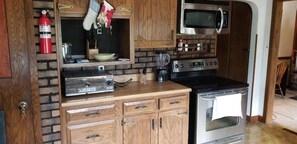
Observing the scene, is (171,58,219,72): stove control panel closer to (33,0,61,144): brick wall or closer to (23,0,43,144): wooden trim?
(33,0,61,144): brick wall

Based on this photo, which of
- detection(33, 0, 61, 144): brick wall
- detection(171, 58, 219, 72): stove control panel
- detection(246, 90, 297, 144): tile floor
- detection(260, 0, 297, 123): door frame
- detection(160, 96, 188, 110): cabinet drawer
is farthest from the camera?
detection(260, 0, 297, 123): door frame

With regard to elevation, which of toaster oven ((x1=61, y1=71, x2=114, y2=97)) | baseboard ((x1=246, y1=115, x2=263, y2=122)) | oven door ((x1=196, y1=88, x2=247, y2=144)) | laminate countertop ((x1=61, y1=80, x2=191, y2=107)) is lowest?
baseboard ((x1=246, y1=115, x2=263, y2=122))

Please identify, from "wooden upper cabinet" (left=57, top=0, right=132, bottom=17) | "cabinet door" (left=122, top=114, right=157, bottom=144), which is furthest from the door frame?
"wooden upper cabinet" (left=57, top=0, right=132, bottom=17)

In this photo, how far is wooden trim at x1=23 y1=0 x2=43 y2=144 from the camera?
1.78m

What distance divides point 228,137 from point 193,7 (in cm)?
154

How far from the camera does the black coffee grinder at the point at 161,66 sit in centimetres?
282

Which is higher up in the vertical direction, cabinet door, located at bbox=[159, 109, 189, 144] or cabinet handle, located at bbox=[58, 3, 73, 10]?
cabinet handle, located at bbox=[58, 3, 73, 10]

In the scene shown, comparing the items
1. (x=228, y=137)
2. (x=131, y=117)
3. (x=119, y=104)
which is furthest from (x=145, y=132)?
(x=228, y=137)

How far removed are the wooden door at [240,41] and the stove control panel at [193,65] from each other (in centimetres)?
103

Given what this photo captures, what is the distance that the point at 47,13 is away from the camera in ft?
5.99

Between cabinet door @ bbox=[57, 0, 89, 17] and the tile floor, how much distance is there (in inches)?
101

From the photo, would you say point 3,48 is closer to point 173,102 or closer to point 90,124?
point 90,124

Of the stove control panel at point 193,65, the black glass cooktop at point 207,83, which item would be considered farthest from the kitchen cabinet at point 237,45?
the black glass cooktop at point 207,83

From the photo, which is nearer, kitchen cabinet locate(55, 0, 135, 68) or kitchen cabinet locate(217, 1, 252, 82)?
kitchen cabinet locate(55, 0, 135, 68)
